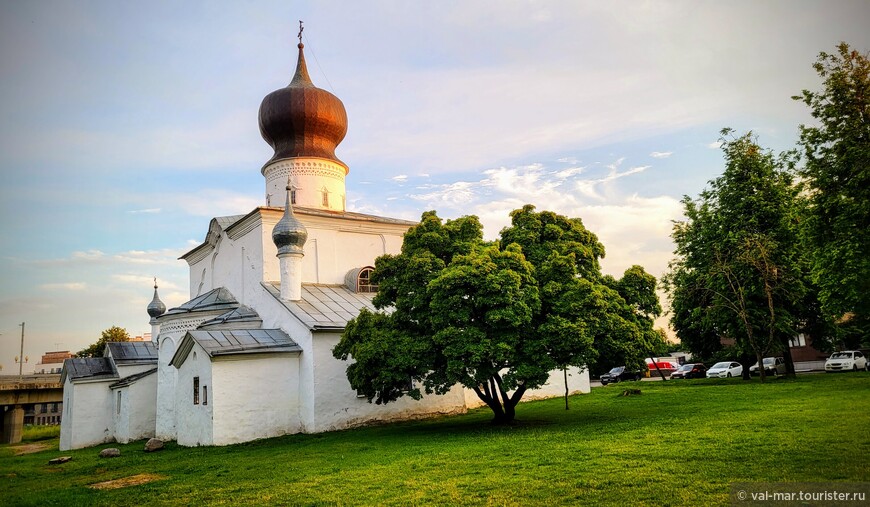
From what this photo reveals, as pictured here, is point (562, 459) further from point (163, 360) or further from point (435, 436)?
point (163, 360)

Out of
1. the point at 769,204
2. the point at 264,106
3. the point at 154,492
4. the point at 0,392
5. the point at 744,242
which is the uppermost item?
the point at 264,106

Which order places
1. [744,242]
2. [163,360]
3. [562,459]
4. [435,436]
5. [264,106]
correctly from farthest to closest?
[264,106] < [744,242] < [163,360] < [435,436] < [562,459]

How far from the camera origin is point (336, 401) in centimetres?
1867

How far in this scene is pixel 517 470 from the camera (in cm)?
969

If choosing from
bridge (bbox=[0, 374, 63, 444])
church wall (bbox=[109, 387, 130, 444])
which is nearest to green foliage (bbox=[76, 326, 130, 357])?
bridge (bbox=[0, 374, 63, 444])

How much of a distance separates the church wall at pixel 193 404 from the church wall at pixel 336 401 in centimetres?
308

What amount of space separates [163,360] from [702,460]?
1959cm

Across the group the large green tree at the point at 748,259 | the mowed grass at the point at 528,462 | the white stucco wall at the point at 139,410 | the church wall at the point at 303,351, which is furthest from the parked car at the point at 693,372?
the white stucco wall at the point at 139,410

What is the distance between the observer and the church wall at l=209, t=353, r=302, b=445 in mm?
17484

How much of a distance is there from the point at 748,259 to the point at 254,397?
62.9 feet

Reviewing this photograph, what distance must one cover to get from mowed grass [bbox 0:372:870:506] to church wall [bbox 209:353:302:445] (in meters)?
0.75

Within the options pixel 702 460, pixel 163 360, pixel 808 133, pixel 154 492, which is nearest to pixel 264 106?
pixel 163 360

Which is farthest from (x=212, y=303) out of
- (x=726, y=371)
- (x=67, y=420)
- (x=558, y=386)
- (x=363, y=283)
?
(x=726, y=371)

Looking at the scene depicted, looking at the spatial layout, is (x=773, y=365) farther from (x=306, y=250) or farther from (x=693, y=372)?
(x=306, y=250)
